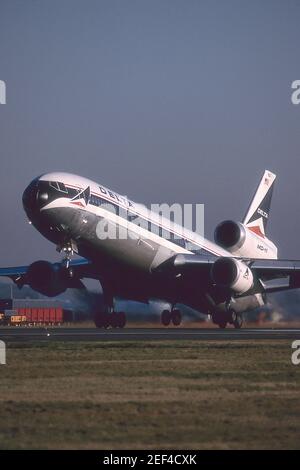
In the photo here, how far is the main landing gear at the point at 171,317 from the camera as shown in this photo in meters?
60.2

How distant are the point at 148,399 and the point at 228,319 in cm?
3958

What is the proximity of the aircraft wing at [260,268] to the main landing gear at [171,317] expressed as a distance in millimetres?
4529

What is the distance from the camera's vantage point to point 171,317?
6025cm

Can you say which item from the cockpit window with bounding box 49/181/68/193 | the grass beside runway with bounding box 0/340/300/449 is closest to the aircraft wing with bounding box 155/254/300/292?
the cockpit window with bounding box 49/181/68/193

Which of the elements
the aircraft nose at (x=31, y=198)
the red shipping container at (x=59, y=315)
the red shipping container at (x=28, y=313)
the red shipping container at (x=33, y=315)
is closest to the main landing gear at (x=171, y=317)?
the aircraft nose at (x=31, y=198)

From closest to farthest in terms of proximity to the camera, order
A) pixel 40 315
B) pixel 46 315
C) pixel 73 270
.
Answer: pixel 73 270 < pixel 46 315 < pixel 40 315

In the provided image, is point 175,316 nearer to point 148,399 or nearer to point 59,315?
point 59,315

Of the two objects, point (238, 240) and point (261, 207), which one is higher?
point (261, 207)

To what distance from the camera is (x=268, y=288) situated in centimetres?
6253

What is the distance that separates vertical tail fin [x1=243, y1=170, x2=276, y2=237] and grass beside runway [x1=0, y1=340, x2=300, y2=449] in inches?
1399

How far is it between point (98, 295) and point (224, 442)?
4818 cm

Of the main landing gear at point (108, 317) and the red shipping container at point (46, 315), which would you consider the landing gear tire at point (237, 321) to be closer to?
the main landing gear at point (108, 317)

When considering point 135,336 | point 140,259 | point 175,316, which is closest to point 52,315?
point 175,316

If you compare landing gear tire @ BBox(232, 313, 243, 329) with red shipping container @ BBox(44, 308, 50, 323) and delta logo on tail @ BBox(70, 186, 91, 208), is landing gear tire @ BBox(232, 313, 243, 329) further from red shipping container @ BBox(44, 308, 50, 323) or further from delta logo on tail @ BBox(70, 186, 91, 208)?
red shipping container @ BBox(44, 308, 50, 323)
